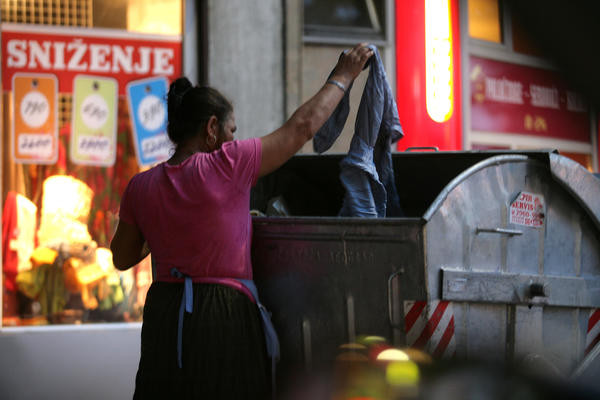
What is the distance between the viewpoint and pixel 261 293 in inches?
110

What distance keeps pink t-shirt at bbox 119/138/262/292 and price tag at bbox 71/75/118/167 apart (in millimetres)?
3279

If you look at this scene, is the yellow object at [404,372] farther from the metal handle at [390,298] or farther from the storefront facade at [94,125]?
the storefront facade at [94,125]

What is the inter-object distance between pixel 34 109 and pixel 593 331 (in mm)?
4399

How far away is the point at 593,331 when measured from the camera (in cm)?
314

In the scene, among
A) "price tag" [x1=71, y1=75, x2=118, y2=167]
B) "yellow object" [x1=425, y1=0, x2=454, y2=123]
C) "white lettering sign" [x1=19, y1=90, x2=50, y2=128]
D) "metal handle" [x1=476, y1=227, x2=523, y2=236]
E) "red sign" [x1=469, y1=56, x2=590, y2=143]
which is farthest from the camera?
"red sign" [x1=469, y1=56, x2=590, y2=143]

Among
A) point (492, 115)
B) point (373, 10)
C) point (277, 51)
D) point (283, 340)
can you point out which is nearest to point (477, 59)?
point (492, 115)

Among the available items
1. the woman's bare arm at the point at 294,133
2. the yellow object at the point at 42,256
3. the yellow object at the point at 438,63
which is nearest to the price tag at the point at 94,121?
the yellow object at the point at 42,256

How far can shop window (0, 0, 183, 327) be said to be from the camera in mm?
5379

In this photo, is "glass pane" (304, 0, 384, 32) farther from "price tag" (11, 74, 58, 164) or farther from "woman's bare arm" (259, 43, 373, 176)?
"woman's bare arm" (259, 43, 373, 176)

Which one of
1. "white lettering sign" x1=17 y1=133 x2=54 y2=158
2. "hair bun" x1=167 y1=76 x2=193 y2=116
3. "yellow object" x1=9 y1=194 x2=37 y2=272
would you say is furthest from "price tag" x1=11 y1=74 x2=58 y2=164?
"hair bun" x1=167 y1=76 x2=193 y2=116

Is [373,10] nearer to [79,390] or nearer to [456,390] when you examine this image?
[79,390]

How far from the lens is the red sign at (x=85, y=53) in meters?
5.46

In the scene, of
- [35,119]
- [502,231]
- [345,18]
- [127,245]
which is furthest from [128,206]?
[345,18]

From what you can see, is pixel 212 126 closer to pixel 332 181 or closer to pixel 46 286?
pixel 332 181
